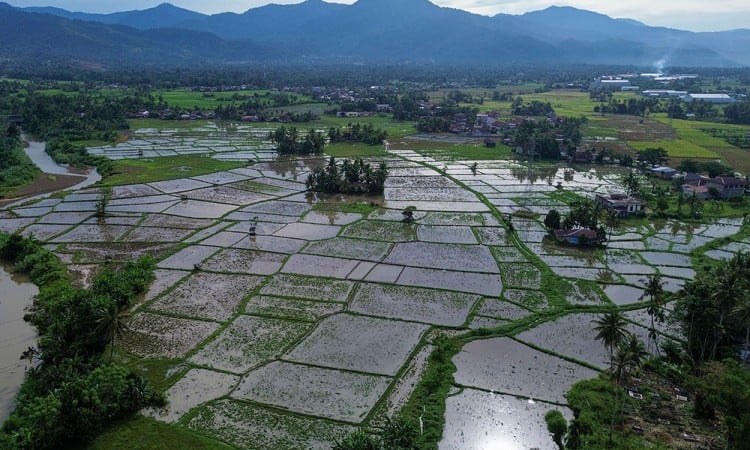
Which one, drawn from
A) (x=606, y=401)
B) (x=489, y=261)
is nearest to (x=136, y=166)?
(x=489, y=261)

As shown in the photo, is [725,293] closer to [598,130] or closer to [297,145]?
[297,145]

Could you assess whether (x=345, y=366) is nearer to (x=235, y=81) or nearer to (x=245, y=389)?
(x=245, y=389)

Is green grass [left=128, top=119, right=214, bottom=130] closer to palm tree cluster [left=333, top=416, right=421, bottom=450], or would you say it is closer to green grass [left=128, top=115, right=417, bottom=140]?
green grass [left=128, top=115, right=417, bottom=140]

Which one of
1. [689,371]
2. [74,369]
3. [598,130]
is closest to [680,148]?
[598,130]

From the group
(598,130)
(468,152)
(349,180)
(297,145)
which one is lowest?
(349,180)

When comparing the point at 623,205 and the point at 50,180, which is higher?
the point at 623,205
